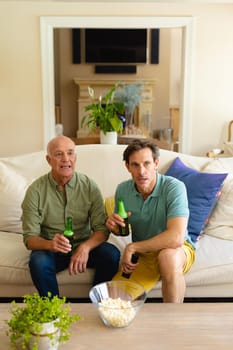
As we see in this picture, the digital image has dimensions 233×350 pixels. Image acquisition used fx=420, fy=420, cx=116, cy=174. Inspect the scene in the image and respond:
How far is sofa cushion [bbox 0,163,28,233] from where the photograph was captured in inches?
102

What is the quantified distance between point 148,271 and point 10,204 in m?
0.99

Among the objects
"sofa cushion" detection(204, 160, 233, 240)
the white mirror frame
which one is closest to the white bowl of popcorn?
"sofa cushion" detection(204, 160, 233, 240)

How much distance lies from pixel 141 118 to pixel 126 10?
3568 mm

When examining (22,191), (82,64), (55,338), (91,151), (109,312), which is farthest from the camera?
(82,64)

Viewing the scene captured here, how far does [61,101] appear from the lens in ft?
27.0

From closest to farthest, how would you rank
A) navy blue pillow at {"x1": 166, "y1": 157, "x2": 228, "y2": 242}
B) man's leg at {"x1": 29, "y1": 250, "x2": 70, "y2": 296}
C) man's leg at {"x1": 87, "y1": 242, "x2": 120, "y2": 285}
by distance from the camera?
1. man's leg at {"x1": 29, "y1": 250, "x2": 70, "y2": 296}
2. man's leg at {"x1": 87, "y1": 242, "x2": 120, "y2": 285}
3. navy blue pillow at {"x1": 166, "y1": 157, "x2": 228, "y2": 242}

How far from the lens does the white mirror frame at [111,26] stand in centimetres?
472

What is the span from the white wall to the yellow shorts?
3125mm

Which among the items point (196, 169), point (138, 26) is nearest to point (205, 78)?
point (138, 26)

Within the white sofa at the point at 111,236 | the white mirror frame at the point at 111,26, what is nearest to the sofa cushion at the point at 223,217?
the white sofa at the point at 111,236

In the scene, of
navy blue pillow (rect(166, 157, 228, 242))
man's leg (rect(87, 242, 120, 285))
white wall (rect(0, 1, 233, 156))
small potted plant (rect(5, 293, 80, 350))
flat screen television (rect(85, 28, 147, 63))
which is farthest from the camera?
flat screen television (rect(85, 28, 147, 63))

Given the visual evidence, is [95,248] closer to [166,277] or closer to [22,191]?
[166,277]

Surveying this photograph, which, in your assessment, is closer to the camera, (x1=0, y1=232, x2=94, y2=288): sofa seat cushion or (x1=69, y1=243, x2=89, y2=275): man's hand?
(x1=69, y1=243, x2=89, y2=275): man's hand

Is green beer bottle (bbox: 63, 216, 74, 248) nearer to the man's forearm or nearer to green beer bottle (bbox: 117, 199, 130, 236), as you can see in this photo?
the man's forearm
